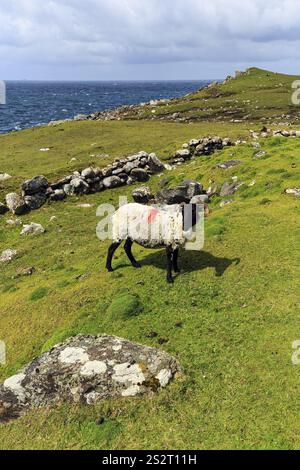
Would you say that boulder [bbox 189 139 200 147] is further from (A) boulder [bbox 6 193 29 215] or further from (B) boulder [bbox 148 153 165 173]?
(A) boulder [bbox 6 193 29 215]

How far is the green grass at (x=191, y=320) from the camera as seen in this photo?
33.6 ft

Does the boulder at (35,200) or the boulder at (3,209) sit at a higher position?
the boulder at (35,200)

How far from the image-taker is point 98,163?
1718 inches

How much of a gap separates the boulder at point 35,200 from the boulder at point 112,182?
226 inches

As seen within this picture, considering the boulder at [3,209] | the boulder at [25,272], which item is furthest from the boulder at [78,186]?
the boulder at [25,272]

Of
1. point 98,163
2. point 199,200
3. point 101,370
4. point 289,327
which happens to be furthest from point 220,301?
point 98,163

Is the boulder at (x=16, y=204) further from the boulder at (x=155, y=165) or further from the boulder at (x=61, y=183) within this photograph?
the boulder at (x=155, y=165)

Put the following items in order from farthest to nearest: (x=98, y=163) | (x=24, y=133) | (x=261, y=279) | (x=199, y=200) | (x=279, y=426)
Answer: (x=24, y=133) → (x=98, y=163) → (x=199, y=200) → (x=261, y=279) → (x=279, y=426)

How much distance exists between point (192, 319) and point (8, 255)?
1601 centimetres

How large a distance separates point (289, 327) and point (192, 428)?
482 cm

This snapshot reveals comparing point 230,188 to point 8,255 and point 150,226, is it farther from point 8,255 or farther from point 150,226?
point 8,255

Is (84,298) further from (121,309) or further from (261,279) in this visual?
(261,279)

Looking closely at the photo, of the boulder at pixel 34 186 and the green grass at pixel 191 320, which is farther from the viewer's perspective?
the boulder at pixel 34 186

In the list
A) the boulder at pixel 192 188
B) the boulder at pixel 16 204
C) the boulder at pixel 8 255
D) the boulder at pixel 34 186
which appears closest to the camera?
the boulder at pixel 8 255
